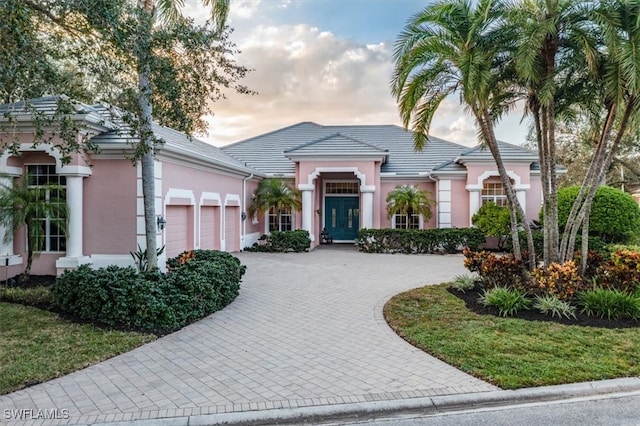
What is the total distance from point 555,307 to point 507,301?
2.62 ft

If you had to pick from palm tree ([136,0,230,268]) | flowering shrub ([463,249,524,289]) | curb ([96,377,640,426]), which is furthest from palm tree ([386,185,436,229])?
curb ([96,377,640,426])

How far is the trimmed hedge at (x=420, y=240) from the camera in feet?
56.7

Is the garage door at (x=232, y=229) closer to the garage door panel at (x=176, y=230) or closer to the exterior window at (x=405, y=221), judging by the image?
the garage door panel at (x=176, y=230)

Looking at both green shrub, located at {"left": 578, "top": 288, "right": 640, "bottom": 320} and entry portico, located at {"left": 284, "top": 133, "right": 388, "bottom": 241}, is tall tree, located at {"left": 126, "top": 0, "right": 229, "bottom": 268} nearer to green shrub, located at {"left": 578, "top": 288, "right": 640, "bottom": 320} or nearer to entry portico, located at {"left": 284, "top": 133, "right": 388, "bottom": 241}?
green shrub, located at {"left": 578, "top": 288, "right": 640, "bottom": 320}

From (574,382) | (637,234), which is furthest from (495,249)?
(574,382)

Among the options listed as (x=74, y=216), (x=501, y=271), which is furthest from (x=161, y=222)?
(x=501, y=271)

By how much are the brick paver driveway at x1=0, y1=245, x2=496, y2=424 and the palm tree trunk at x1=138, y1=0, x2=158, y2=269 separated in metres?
2.34

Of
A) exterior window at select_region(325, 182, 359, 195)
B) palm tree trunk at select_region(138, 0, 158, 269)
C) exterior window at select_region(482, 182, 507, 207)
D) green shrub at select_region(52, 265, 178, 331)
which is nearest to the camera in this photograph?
palm tree trunk at select_region(138, 0, 158, 269)

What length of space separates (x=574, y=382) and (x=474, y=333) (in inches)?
69.3

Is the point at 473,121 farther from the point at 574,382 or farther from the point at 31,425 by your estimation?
the point at 31,425

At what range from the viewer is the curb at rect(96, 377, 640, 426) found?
395cm

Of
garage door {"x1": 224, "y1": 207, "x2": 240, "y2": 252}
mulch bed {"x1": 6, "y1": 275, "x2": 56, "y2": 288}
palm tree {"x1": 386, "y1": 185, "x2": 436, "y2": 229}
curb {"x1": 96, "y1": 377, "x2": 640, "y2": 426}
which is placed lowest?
curb {"x1": 96, "y1": 377, "x2": 640, "y2": 426}

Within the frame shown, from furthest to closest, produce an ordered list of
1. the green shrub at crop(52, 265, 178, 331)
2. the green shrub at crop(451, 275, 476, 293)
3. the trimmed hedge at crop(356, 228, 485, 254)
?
1. the trimmed hedge at crop(356, 228, 485, 254)
2. the green shrub at crop(451, 275, 476, 293)
3. the green shrub at crop(52, 265, 178, 331)

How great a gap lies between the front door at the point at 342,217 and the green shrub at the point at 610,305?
14.4 metres
